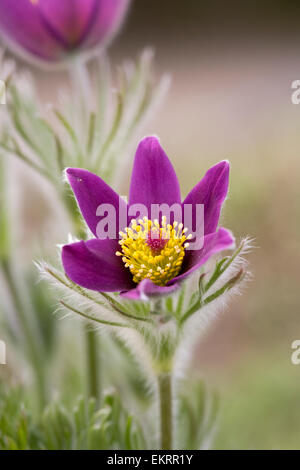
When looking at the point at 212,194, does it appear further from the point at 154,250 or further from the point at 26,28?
the point at 26,28

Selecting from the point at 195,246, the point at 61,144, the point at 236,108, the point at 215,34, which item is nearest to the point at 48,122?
the point at 61,144

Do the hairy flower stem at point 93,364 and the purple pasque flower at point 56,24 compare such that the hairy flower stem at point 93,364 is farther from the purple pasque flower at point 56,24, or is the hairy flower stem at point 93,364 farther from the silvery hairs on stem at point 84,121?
the purple pasque flower at point 56,24

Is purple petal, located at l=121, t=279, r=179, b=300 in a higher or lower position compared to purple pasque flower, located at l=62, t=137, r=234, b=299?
lower

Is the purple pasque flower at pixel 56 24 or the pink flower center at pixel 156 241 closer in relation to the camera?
the pink flower center at pixel 156 241

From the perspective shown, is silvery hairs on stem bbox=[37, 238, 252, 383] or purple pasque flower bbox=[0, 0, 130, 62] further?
purple pasque flower bbox=[0, 0, 130, 62]

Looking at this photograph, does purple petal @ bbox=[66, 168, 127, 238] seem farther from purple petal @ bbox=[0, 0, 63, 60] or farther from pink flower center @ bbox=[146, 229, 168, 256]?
purple petal @ bbox=[0, 0, 63, 60]

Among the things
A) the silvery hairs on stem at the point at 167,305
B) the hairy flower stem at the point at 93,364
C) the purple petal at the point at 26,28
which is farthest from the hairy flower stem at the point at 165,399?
the purple petal at the point at 26,28

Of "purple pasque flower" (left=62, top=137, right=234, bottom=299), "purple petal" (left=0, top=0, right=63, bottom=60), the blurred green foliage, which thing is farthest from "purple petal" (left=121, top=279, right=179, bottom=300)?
"purple petal" (left=0, top=0, right=63, bottom=60)
